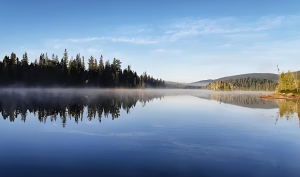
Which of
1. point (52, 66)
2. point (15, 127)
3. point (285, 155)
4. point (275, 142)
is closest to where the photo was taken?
point (285, 155)

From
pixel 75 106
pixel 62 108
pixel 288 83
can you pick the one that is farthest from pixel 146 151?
pixel 288 83

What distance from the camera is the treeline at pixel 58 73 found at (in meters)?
113

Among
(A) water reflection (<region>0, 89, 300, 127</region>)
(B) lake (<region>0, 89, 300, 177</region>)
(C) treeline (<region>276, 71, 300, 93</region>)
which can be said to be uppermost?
(C) treeline (<region>276, 71, 300, 93</region>)

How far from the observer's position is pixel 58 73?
12244 cm

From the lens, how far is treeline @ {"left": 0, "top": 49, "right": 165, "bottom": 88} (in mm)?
112875

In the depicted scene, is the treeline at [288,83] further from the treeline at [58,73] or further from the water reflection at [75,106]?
the treeline at [58,73]

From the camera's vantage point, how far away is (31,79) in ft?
385

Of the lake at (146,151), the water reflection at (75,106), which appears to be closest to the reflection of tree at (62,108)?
the water reflection at (75,106)

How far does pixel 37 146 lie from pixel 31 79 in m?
118

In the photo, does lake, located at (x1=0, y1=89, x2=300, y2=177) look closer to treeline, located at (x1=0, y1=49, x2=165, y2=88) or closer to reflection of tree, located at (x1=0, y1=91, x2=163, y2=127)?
reflection of tree, located at (x1=0, y1=91, x2=163, y2=127)

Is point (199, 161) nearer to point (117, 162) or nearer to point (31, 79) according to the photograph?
point (117, 162)

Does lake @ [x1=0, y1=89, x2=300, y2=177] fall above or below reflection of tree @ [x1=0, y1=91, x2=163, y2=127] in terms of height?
below

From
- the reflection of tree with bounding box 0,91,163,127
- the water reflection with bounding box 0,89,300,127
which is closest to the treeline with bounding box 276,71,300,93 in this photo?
the water reflection with bounding box 0,89,300,127

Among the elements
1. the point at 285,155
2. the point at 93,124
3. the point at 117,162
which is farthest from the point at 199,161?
the point at 93,124
